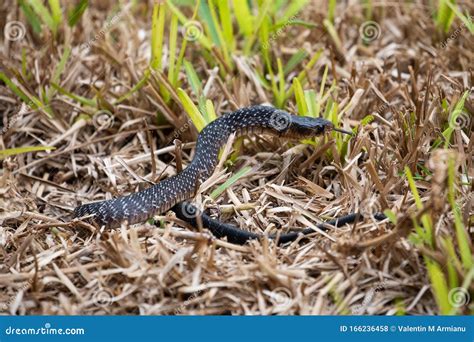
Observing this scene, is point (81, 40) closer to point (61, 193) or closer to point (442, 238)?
point (61, 193)

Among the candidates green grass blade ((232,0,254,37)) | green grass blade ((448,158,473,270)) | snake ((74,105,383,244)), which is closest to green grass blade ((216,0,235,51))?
green grass blade ((232,0,254,37))

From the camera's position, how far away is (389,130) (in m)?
5.96

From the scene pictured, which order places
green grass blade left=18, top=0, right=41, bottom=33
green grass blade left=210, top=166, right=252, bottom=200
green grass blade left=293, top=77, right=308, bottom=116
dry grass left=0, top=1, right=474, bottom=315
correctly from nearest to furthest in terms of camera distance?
dry grass left=0, top=1, right=474, bottom=315, green grass blade left=210, top=166, right=252, bottom=200, green grass blade left=293, top=77, right=308, bottom=116, green grass blade left=18, top=0, right=41, bottom=33

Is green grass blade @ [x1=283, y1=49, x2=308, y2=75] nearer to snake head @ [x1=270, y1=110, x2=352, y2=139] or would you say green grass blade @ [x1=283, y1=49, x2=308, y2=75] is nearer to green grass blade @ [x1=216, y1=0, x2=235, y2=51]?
green grass blade @ [x1=216, y1=0, x2=235, y2=51]

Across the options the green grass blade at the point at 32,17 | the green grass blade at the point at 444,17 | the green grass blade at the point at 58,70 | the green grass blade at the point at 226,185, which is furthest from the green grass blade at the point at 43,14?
the green grass blade at the point at 444,17

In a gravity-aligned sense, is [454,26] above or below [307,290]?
above

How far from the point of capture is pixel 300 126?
5.75 meters

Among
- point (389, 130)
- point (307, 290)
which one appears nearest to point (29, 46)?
point (389, 130)

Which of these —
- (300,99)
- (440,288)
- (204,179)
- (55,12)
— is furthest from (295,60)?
(440,288)

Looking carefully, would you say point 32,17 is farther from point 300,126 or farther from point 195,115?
point 300,126

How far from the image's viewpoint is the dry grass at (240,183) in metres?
4.36

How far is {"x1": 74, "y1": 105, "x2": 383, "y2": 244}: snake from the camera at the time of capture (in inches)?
199

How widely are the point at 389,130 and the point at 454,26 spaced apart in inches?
90.1

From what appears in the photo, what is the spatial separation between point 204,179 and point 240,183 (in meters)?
0.32
